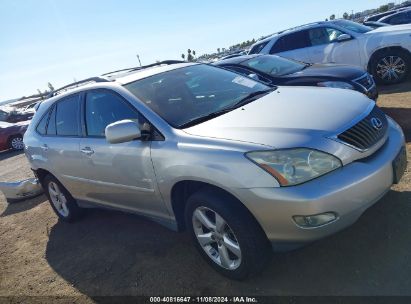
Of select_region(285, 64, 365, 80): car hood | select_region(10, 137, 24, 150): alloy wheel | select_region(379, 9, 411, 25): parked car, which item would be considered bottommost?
select_region(10, 137, 24, 150): alloy wheel

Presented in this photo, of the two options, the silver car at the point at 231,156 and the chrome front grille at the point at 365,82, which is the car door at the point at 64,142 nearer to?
the silver car at the point at 231,156

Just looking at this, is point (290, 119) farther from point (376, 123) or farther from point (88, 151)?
point (88, 151)

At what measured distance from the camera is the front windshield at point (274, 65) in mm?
7312

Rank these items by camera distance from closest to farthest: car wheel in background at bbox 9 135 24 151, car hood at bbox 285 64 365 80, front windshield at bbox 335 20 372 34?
car hood at bbox 285 64 365 80 < front windshield at bbox 335 20 372 34 < car wheel in background at bbox 9 135 24 151

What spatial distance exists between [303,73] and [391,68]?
3270 millimetres

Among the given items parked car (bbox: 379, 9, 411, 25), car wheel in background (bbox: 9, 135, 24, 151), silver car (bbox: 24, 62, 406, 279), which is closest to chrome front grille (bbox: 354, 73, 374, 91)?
silver car (bbox: 24, 62, 406, 279)

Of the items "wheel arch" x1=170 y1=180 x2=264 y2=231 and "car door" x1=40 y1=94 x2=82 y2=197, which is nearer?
"wheel arch" x1=170 y1=180 x2=264 y2=231

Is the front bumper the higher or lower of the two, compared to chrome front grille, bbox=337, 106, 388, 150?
lower

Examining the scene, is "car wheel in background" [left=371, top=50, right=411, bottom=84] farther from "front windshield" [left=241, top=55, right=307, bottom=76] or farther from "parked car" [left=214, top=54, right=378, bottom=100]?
"front windshield" [left=241, top=55, right=307, bottom=76]

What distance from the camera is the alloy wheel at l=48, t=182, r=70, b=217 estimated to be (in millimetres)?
→ 5293

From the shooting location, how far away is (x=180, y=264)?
3.64 metres

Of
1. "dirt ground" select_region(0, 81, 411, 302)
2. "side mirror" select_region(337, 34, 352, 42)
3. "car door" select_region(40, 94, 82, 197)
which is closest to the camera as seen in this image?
"dirt ground" select_region(0, 81, 411, 302)

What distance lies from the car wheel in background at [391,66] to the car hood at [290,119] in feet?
19.8

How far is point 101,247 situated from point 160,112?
6.33 feet
